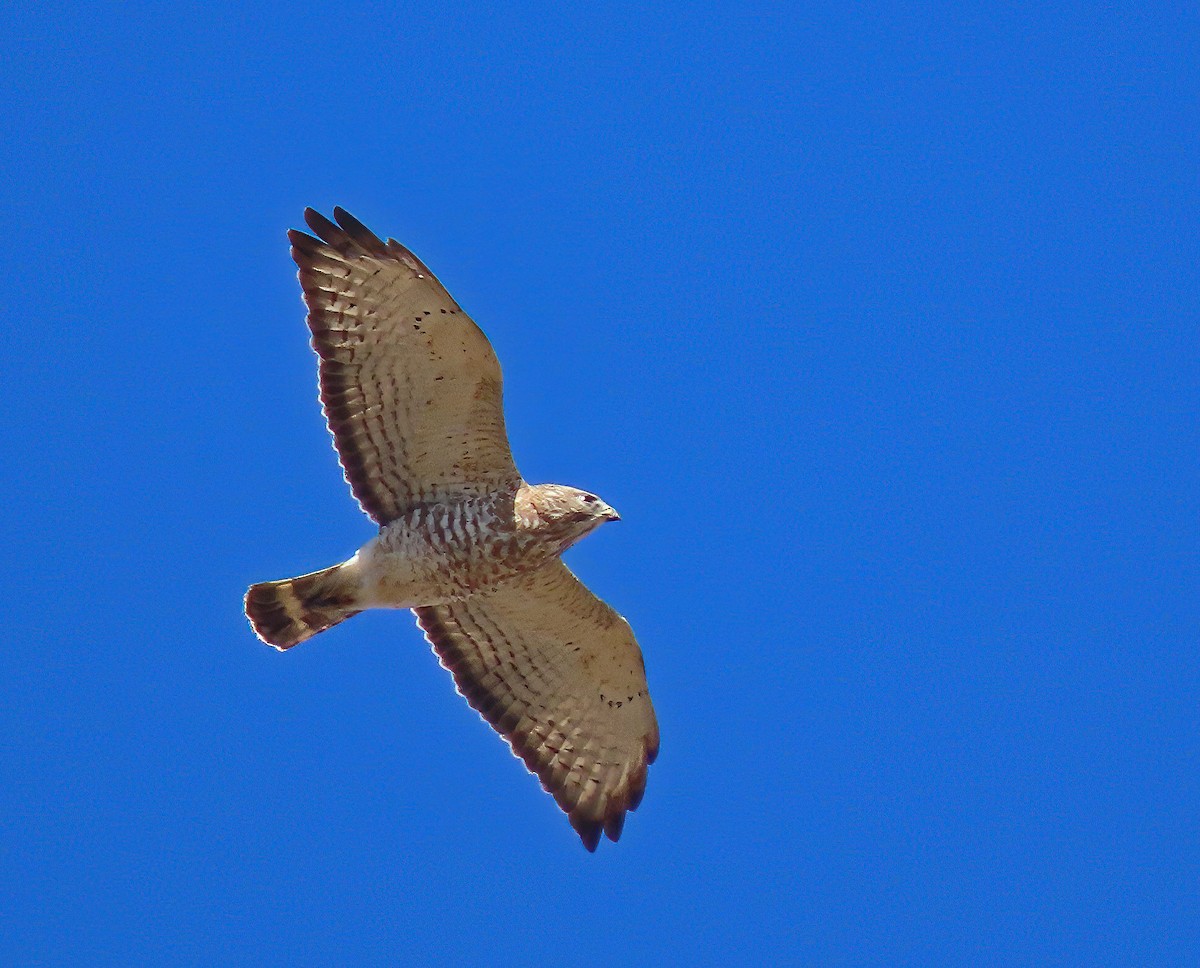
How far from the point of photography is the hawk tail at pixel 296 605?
1063 cm

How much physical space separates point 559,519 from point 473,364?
3.31 feet

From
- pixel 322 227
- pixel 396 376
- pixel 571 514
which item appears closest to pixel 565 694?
pixel 571 514

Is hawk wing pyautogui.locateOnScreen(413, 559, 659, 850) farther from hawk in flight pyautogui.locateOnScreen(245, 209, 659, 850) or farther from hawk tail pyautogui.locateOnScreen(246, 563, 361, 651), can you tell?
hawk tail pyautogui.locateOnScreen(246, 563, 361, 651)

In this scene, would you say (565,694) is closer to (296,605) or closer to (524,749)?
(524,749)

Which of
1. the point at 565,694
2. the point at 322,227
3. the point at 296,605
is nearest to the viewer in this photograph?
the point at 322,227

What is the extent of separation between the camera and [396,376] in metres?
10.4

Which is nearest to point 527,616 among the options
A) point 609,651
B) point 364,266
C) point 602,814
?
point 609,651

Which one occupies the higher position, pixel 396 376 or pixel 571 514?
pixel 396 376

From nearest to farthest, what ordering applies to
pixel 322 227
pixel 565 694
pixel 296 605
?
pixel 322 227, pixel 296 605, pixel 565 694

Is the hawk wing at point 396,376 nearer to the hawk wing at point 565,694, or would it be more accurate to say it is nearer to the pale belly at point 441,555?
the pale belly at point 441,555

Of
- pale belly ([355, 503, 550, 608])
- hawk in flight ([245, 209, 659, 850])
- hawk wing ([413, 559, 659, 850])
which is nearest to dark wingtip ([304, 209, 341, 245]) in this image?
hawk in flight ([245, 209, 659, 850])

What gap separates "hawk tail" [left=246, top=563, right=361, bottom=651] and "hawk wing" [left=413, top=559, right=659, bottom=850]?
0.82 m

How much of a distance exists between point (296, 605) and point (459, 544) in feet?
3.40

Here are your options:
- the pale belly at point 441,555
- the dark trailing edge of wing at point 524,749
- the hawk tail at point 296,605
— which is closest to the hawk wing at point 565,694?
the dark trailing edge of wing at point 524,749
